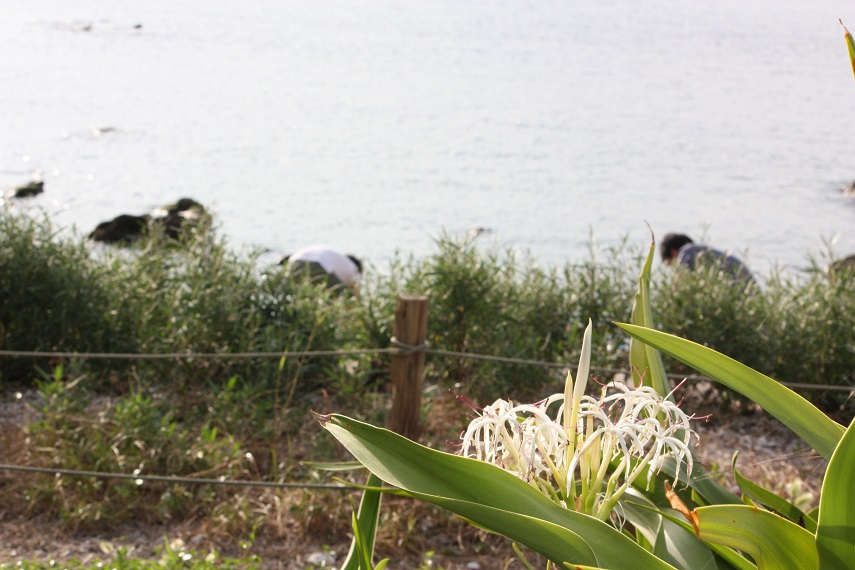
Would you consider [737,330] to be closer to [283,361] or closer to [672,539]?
[283,361]

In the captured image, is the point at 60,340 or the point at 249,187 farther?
the point at 249,187

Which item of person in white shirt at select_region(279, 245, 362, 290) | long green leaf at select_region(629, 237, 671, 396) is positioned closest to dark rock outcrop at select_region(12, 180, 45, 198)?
person in white shirt at select_region(279, 245, 362, 290)

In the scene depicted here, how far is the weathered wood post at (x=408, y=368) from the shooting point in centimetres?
374

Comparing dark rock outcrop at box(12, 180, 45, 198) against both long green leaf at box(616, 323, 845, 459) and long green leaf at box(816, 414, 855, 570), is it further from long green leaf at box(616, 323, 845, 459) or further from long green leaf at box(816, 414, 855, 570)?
long green leaf at box(816, 414, 855, 570)

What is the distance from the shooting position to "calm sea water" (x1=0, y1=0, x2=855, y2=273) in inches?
495

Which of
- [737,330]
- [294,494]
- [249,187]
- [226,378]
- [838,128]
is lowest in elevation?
[294,494]

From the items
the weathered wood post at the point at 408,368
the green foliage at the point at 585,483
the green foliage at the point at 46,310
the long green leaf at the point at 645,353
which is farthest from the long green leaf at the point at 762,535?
the green foliage at the point at 46,310

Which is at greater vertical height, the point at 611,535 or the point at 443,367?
the point at 611,535

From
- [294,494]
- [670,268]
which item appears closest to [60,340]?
[294,494]

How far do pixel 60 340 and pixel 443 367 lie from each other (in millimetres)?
2138

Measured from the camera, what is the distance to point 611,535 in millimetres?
1005

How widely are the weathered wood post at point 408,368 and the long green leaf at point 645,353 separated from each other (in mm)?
2278

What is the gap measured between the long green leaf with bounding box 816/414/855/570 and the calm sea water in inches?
181

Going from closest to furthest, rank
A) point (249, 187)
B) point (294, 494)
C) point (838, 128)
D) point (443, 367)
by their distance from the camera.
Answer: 1. point (294, 494)
2. point (443, 367)
3. point (249, 187)
4. point (838, 128)
